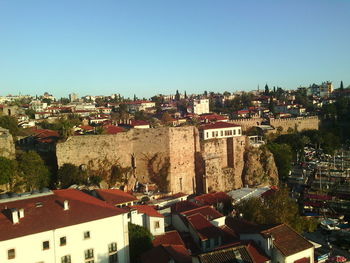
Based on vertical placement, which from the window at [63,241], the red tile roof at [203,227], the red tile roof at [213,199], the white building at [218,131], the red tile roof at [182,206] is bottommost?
the red tile roof at [213,199]

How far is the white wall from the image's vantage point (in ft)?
44.3

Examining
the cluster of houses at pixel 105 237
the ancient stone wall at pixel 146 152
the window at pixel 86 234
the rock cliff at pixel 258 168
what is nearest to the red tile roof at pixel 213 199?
the ancient stone wall at pixel 146 152

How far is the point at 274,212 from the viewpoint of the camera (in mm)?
22125

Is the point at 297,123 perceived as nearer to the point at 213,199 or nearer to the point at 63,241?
the point at 213,199

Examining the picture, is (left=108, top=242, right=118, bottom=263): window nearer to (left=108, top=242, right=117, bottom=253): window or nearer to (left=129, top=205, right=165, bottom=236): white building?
(left=108, top=242, right=117, bottom=253): window

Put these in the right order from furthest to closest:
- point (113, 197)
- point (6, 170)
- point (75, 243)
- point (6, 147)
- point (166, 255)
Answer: point (6, 147), point (6, 170), point (113, 197), point (166, 255), point (75, 243)

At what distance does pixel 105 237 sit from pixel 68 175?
10402 millimetres

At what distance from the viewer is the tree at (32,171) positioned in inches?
919

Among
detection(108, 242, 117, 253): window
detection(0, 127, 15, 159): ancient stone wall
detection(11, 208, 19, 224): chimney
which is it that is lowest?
detection(108, 242, 117, 253): window

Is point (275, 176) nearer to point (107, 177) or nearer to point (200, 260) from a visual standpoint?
point (107, 177)

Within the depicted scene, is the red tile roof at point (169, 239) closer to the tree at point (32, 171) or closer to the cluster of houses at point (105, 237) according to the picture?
the cluster of houses at point (105, 237)

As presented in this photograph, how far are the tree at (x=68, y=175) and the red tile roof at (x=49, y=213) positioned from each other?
741 cm

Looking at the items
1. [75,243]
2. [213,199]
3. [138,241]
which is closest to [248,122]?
[213,199]

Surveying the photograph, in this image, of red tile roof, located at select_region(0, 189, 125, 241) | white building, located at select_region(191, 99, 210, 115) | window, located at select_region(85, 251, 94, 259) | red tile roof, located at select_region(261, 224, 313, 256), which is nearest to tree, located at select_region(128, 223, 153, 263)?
red tile roof, located at select_region(0, 189, 125, 241)
